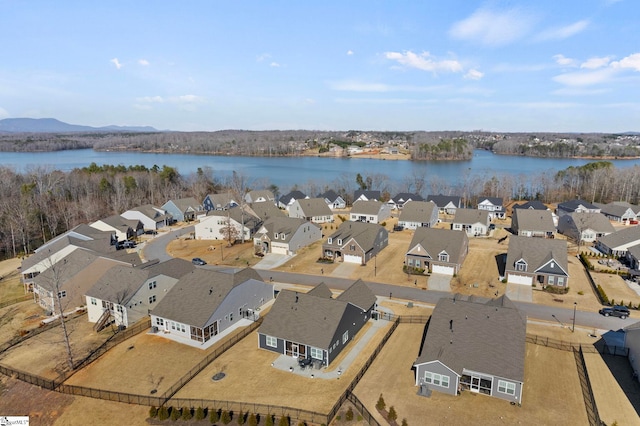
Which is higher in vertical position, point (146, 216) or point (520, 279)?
point (146, 216)

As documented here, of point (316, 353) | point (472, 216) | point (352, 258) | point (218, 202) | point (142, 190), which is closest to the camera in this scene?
point (316, 353)

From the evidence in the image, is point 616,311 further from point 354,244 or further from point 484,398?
point 354,244

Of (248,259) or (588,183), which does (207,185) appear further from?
(588,183)

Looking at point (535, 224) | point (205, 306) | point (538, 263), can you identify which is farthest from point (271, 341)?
point (535, 224)

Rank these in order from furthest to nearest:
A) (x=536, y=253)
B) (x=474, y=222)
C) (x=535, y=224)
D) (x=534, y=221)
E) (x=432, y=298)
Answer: (x=474, y=222)
(x=534, y=221)
(x=535, y=224)
(x=536, y=253)
(x=432, y=298)

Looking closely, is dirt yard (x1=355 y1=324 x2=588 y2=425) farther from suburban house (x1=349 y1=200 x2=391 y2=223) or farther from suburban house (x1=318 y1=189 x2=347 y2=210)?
suburban house (x1=318 y1=189 x2=347 y2=210)

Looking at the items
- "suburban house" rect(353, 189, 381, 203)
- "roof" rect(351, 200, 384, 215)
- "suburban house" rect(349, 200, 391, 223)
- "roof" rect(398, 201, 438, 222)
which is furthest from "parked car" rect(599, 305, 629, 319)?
"suburban house" rect(353, 189, 381, 203)

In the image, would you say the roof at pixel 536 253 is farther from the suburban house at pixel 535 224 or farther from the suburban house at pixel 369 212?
the suburban house at pixel 369 212
